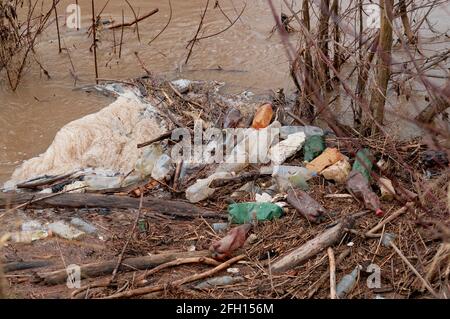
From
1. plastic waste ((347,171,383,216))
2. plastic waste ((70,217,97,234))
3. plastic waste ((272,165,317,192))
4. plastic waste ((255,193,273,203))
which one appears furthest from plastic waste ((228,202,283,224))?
plastic waste ((70,217,97,234))

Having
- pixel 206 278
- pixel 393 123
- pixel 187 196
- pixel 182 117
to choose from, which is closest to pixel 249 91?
pixel 182 117

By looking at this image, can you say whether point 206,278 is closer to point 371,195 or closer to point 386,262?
point 386,262

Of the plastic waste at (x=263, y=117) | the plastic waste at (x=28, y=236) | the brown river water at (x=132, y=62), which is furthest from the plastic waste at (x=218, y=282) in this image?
the brown river water at (x=132, y=62)

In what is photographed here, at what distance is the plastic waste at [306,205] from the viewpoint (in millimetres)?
2982

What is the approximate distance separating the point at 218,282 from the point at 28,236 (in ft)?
3.65

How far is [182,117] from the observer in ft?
14.3

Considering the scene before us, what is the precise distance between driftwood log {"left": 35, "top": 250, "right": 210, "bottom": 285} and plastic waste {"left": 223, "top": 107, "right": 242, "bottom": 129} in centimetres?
147

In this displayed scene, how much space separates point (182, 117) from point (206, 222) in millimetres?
1436

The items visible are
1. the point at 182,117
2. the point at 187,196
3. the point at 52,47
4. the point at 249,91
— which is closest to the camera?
the point at 187,196

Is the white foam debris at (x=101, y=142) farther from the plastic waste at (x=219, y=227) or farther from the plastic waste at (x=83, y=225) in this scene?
the plastic waste at (x=219, y=227)

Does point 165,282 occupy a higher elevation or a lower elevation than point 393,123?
lower

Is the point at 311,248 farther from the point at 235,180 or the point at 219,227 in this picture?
the point at 235,180

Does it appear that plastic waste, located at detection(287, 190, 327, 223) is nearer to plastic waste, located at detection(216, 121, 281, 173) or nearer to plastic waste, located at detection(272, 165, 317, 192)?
plastic waste, located at detection(272, 165, 317, 192)

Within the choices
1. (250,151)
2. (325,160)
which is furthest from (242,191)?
(325,160)
